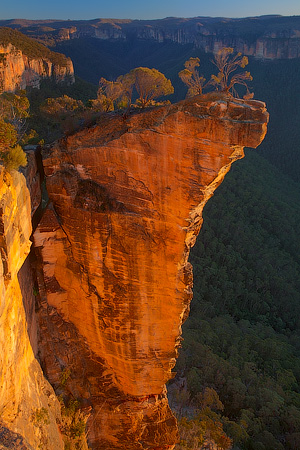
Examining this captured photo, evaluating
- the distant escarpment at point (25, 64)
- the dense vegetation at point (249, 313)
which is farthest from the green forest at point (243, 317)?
the distant escarpment at point (25, 64)

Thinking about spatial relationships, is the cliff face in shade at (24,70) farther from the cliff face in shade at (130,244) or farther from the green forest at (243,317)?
the cliff face in shade at (130,244)

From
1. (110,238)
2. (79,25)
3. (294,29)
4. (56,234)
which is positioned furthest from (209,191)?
(79,25)

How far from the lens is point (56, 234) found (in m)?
10.4

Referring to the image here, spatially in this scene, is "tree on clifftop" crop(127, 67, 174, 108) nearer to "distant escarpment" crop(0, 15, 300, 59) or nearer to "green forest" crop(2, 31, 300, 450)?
"green forest" crop(2, 31, 300, 450)

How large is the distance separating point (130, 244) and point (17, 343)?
371cm

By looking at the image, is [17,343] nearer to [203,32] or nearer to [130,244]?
[130,244]

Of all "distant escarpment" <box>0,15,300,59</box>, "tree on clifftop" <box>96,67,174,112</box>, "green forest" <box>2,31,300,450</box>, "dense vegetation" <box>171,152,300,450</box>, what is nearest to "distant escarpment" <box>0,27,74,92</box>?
"green forest" <box>2,31,300,450</box>

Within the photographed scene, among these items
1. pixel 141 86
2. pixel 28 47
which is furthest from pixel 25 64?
pixel 141 86

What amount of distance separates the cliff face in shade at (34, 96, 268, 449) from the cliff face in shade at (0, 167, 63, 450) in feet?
4.38

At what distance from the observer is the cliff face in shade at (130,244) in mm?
8625

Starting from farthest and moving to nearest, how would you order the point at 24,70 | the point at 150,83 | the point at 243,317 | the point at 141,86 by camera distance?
the point at 24,70
the point at 243,317
the point at 150,83
the point at 141,86

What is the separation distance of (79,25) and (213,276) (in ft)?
426

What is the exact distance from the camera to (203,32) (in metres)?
108

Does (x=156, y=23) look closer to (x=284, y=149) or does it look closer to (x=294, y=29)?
(x=294, y=29)
